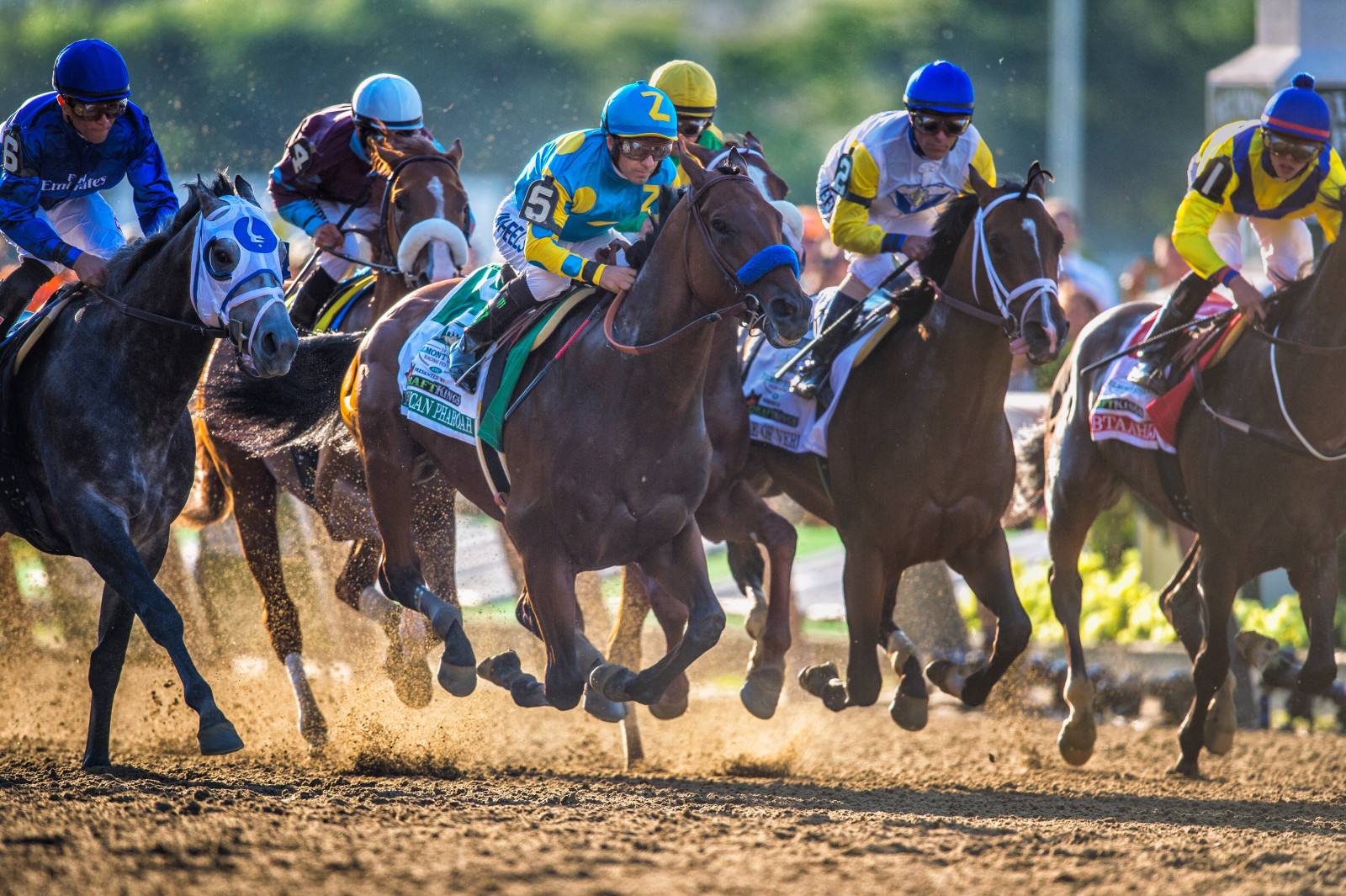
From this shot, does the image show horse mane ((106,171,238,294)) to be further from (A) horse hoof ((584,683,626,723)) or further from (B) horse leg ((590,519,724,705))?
(A) horse hoof ((584,683,626,723))

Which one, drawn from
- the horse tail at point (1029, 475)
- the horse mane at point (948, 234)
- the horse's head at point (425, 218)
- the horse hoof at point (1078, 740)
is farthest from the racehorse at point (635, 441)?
the horse tail at point (1029, 475)

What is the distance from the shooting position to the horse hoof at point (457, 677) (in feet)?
18.4

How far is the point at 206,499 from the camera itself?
7.38 m

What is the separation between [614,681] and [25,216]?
2.73 m

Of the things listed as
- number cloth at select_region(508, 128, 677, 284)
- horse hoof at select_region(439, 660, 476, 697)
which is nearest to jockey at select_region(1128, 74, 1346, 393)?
number cloth at select_region(508, 128, 677, 284)

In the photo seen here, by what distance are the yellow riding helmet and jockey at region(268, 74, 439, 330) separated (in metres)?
1.32

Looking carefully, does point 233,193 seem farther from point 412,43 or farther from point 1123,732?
point 412,43

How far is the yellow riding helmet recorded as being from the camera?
6230 millimetres

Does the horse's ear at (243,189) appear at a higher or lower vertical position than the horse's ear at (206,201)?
higher

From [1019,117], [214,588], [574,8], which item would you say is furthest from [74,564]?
[574,8]

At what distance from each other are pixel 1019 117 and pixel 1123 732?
22.8 metres

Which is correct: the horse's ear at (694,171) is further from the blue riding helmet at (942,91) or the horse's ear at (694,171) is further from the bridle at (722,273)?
the blue riding helmet at (942,91)

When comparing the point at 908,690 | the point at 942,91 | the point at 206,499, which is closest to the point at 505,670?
the point at 908,690

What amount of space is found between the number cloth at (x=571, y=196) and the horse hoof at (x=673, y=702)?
1530 millimetres
